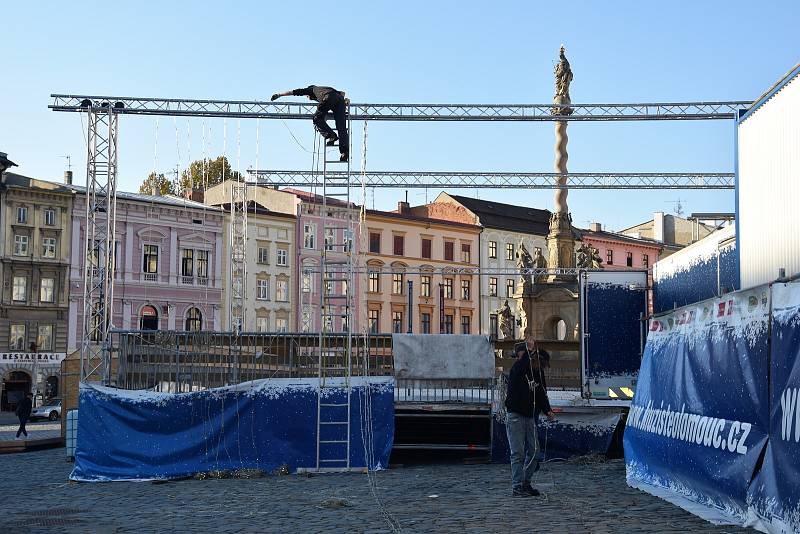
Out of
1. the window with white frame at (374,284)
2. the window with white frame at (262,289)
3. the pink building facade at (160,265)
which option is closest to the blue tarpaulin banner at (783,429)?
the pink building facade at (160,265)

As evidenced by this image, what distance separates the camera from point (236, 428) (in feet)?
55.1

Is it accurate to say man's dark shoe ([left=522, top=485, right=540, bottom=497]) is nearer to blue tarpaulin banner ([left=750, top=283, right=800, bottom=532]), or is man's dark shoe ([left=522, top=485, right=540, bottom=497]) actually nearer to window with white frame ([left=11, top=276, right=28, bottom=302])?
blue tarpaulin banner ([left=750, top=283, right=800, bottom=532])

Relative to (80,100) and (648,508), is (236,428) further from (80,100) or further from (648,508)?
(80,100)

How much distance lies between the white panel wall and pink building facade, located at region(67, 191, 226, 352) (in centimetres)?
4488

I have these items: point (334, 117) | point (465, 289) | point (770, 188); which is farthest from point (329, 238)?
point (770, 188)

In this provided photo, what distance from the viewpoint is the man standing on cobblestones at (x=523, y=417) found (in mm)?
12328

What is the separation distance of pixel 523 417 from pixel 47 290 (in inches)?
1909

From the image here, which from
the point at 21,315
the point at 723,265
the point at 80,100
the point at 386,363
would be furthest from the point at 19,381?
the point at 723,265

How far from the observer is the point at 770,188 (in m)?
15.0

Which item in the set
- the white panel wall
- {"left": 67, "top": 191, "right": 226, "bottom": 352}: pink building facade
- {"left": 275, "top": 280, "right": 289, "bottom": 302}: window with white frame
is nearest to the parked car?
{"left": 67, "top": 191, "right": 226, "bottom": 352}: pink building facade

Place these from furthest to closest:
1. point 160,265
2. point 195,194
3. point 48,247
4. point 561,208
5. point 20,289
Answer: point 195,194 < point 160,265 < point 48,247 < point 20,289 < point 561,208

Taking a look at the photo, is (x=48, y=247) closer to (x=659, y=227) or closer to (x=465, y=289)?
(x=465, y=289)

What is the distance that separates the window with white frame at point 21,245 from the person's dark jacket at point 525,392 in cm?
4810

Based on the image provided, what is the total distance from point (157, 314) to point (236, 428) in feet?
141
